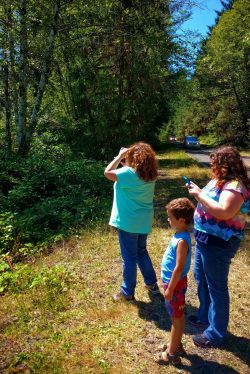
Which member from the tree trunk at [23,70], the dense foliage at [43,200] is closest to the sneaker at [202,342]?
the dense foliage at [43,200]

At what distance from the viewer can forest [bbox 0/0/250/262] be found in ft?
28.2

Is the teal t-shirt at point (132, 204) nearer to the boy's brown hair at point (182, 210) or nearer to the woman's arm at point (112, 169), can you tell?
the woman's arm at point (112, 169)

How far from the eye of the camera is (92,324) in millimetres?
4180

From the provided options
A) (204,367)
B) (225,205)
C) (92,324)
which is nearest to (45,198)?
(92,324)

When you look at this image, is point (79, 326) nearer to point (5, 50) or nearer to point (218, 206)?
point (218, 206)

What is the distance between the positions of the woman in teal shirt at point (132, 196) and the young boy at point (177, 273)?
2.49 feet

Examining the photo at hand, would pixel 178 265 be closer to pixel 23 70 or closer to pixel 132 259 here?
pixel 132 259

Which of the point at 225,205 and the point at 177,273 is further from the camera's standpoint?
the point at 177,273

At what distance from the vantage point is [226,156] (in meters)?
3.41

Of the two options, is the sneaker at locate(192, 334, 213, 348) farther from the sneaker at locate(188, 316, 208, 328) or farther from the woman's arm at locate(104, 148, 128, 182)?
the woman's arm at locate(104, 148, 128, 182)

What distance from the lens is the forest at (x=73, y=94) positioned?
8.61 metres

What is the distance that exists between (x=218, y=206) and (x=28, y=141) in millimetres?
10584

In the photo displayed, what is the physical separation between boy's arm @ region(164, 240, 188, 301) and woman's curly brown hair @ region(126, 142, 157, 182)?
39.9 inches

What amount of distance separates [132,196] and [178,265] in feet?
3.68
